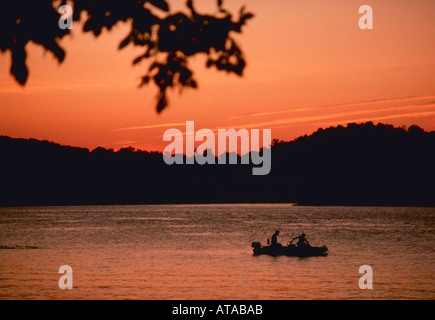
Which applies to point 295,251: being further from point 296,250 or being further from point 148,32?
point 148,32

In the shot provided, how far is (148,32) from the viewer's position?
5676 millimetres

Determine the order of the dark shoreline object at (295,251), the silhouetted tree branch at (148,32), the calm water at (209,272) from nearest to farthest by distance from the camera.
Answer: the silhouetted tree branch at (148,32)
the calm water at (209,272)
the dark shoreline object at (295,251)

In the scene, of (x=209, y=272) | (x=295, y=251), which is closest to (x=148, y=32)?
(x=209, y=272)

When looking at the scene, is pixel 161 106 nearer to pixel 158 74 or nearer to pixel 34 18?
pixel 158 74

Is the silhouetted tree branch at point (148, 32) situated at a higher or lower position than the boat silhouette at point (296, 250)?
higher

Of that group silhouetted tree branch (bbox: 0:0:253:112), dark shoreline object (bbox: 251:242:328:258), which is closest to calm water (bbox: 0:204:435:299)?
dark shoreline object (bbox: 251:242:328:258)

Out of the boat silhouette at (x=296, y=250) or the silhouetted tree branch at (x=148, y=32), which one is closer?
the silhouetted tree branch at (x=148, y=32)

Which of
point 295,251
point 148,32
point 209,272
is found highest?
point 148,32

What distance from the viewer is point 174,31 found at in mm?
5672

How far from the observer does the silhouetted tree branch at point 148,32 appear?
529 centimetres

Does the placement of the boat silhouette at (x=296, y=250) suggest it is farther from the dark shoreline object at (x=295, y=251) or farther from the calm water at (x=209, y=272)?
the calm water at (x=209, y=272)

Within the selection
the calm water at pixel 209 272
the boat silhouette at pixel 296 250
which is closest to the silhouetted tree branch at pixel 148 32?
the calm water at pixel 209 272

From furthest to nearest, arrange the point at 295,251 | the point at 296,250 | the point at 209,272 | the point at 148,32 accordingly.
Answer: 1. the point at 296,250
2. the point at 295,251
3. the point at 209,272
4. the point at 148,32

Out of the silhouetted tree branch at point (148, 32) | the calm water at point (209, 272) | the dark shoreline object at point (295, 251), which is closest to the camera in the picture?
the silhouetted tree branch at point (148, 32)
